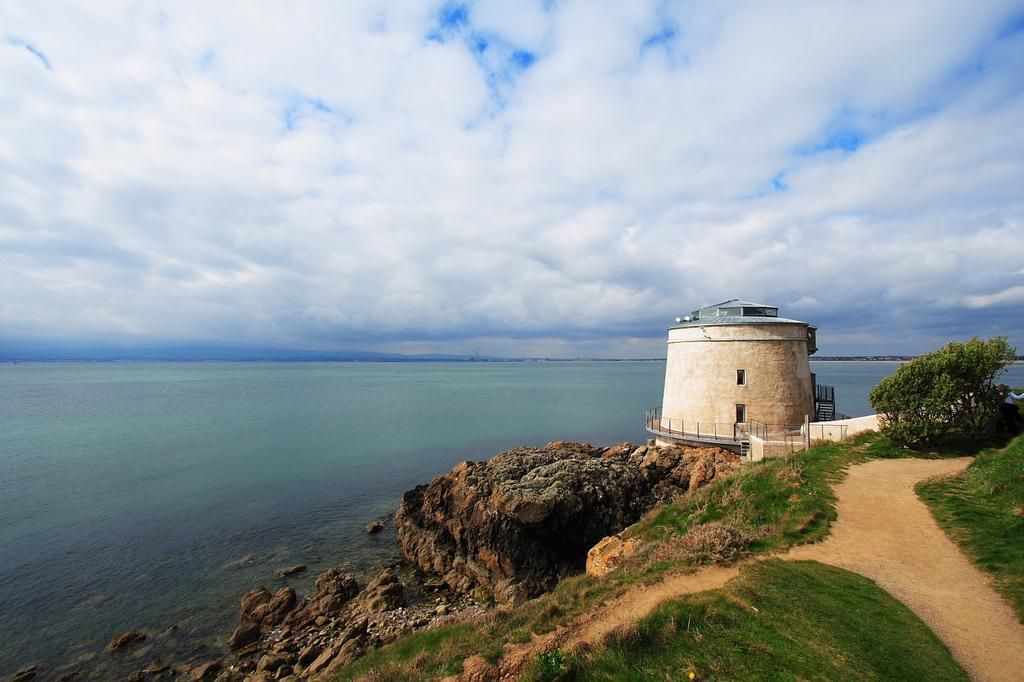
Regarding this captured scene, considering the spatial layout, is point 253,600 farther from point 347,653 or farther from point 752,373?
point 752,373

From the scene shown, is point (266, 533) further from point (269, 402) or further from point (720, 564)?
point (269, 402)

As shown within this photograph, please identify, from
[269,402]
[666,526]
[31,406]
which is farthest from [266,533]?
[31,406]

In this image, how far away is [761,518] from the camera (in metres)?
11.8

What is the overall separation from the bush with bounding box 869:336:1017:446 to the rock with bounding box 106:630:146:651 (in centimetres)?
2411

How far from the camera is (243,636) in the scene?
1299cm

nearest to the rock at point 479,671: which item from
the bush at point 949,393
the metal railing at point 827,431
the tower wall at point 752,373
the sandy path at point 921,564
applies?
the sandy path at point 921,564

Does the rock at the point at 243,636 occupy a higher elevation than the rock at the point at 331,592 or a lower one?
lower

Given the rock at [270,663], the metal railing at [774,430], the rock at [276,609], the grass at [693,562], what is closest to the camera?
the grass at [693,562]

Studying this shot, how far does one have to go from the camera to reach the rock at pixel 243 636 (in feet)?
42.3

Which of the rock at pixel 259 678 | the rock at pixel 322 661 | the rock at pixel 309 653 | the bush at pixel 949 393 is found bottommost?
the rock at pixel 259 678

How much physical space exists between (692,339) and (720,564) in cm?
1732

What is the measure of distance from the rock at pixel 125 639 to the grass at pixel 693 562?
7.52 metres

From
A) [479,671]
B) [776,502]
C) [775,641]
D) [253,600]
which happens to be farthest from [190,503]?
[775,641]

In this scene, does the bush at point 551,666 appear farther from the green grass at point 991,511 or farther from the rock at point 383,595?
the rock at point 383,595
